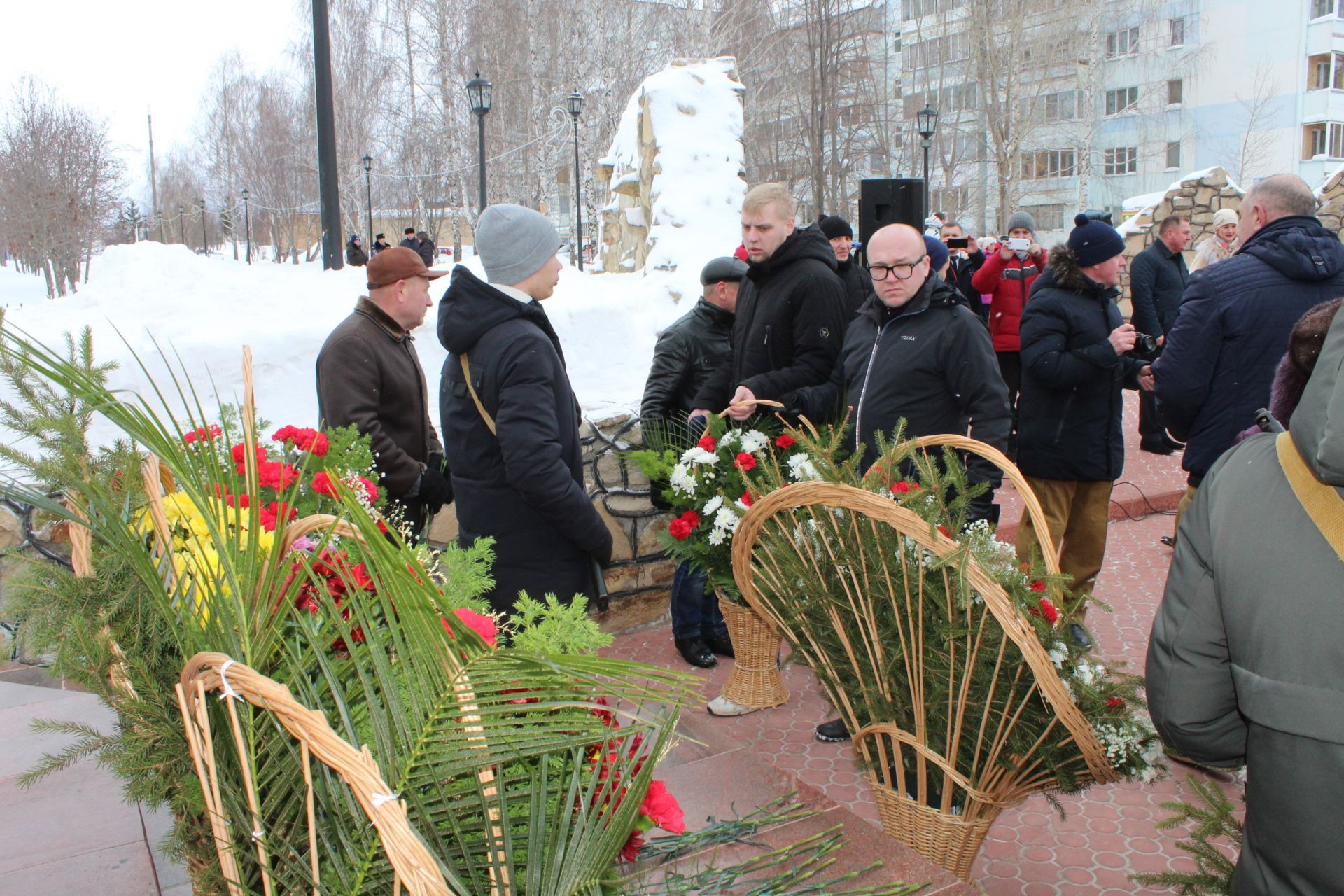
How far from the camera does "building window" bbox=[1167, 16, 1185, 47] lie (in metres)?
39.2

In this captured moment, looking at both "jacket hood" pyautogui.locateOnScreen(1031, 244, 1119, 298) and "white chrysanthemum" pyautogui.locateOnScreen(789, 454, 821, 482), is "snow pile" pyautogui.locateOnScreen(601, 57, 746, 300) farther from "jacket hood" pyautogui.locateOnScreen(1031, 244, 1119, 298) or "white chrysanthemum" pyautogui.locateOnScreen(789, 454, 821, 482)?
"white chrysanthemum" pyautogui.locateOnScreen(789, 454, 821, 482)

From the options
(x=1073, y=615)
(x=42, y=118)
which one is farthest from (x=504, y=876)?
(x=42, y=118)

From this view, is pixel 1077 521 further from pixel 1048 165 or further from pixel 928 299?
pixel 1048 165

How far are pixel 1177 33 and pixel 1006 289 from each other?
38881 mm

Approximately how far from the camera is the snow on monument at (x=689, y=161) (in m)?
13.6

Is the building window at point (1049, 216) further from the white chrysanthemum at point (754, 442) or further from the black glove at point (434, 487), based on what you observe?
the black glove at point (434, 487)

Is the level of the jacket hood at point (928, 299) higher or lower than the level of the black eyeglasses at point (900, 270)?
lower

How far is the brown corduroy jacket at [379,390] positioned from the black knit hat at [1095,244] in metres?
2.86

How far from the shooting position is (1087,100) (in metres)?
35.8

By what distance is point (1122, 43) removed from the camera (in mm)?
40219

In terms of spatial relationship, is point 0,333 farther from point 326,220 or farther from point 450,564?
point 326,220

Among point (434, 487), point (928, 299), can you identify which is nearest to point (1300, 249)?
Result: point (928, 299)

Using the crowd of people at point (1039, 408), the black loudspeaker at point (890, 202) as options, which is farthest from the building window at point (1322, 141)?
the crowd of people at point (1039, 408)

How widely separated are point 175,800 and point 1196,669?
60.7 inches
